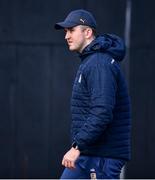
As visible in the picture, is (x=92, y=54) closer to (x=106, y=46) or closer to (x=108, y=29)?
(x=106, y=46)

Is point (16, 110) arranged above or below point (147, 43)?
below

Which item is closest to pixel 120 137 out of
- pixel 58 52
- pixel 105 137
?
pixel 105 137

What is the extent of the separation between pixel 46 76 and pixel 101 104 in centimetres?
360

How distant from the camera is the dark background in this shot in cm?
830

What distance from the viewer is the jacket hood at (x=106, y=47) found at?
5109mm

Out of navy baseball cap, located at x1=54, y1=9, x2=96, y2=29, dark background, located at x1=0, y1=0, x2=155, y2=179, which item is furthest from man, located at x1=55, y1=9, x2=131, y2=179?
dark background, located at x1=0, y1=0, x2=155, y2=179

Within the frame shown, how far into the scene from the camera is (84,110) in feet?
16.4

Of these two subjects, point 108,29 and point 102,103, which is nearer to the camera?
point 102,103

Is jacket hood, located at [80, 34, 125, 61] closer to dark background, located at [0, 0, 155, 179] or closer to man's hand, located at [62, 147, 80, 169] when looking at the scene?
man's hand, located at [62, 147, 80, 169]

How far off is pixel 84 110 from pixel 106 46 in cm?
50

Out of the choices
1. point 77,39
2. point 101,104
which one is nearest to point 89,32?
point 77,39

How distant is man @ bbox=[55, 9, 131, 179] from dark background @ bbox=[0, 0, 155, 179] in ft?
10.2

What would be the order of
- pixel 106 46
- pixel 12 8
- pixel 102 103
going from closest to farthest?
pixel 102 103 → pixel 106 46 → pixel 12 8

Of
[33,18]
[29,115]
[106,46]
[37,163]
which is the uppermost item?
[33,18]
